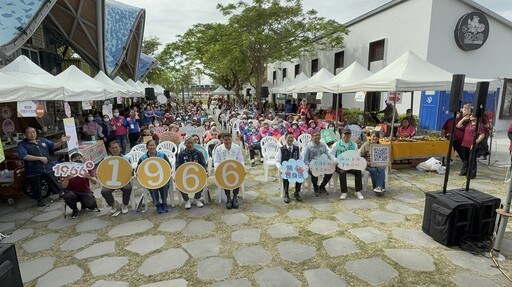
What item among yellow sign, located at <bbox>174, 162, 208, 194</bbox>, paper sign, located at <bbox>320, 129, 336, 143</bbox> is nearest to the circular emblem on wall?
paper sign, located at <bbox>320, 129, 336, 143</bbox>

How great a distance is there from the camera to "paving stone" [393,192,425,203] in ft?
19.5

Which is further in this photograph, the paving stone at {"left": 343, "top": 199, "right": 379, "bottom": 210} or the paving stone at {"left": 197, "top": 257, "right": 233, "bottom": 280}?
the paving stone at {"left": 343, "top": 199, "right": 379, "bottom": 210}

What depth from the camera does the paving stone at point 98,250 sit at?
4.05 meters

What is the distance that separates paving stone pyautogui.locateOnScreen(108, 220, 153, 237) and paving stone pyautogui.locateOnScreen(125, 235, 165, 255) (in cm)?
32

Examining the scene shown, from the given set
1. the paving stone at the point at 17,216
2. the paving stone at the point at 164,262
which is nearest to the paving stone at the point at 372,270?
the paving stone at the point at 164,262

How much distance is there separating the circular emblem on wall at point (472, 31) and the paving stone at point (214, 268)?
14390mm

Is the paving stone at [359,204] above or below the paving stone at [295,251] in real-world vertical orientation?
above

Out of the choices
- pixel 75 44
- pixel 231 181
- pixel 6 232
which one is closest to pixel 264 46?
pixel 75 44

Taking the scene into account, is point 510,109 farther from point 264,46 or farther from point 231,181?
point 231,181

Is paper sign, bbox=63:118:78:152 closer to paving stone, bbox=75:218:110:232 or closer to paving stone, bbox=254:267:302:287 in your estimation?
paving stone, bbox=75:218:110:232

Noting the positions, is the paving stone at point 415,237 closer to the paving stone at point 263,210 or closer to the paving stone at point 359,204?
the paving stone at point 359,204

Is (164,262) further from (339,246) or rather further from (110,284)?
(339,246)

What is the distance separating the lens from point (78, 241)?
4.45 metres

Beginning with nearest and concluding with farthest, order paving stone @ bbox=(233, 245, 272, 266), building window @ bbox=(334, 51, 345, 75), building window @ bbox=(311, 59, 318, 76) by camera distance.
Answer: paving stone @ bbox=(233, 245, 272, 266), building window @ bbox=(334, 51, 345, 75), building window @ bbox=(311, 59, 318, 76)
